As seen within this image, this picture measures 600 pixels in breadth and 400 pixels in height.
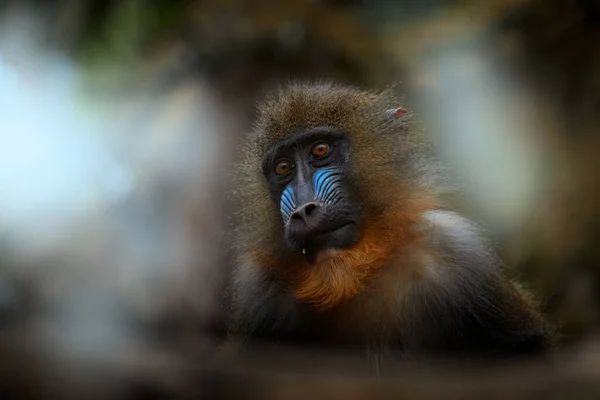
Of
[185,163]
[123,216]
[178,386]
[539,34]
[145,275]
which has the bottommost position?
[178,386]

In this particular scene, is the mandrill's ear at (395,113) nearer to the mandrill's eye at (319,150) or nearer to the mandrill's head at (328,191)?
the mandrill's head at (328,191)

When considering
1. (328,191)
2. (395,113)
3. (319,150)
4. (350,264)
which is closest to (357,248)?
(350,264)

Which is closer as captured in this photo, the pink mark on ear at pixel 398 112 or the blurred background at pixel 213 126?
the blurred background at pixel 213 126

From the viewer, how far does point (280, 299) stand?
9.17 ft

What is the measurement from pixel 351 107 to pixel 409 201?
1.37 feet

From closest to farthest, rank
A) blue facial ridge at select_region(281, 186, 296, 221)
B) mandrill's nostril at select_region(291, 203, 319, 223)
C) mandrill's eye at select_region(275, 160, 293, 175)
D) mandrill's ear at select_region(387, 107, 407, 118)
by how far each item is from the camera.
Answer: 1. mandrill's nostril at select_region(291, 203, 319, 223)
2. blue facial ridge at select_region(281, 186, 296, 221)
3. mandrill's eye at select_region(275, 160, 293, 175)
4. mandrill's ear at select_region(387, 107, 407, 118)

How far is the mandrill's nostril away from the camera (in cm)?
246

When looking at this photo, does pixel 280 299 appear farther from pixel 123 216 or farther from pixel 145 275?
pixel 123 216

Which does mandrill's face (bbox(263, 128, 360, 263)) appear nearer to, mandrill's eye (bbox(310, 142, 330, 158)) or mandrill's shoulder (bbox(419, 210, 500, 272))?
mandrill's eye (bbox(310, 142, 330, 158))

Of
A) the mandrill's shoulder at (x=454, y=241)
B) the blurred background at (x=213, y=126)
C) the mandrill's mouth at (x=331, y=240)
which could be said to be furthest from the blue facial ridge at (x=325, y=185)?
the blurred background at (x=213, y=126)

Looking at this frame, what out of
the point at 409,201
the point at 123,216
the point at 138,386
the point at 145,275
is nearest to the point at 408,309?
the point at 409,201

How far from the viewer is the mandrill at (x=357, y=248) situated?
255 cm

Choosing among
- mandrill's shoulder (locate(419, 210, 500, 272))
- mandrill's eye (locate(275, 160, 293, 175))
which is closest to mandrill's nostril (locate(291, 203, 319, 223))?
mandrill's eye (locate(275, 160, 293, 175))

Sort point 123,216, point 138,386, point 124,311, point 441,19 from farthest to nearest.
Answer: point 441,19 < point 123,216 < point 124,311 < point 138,386
